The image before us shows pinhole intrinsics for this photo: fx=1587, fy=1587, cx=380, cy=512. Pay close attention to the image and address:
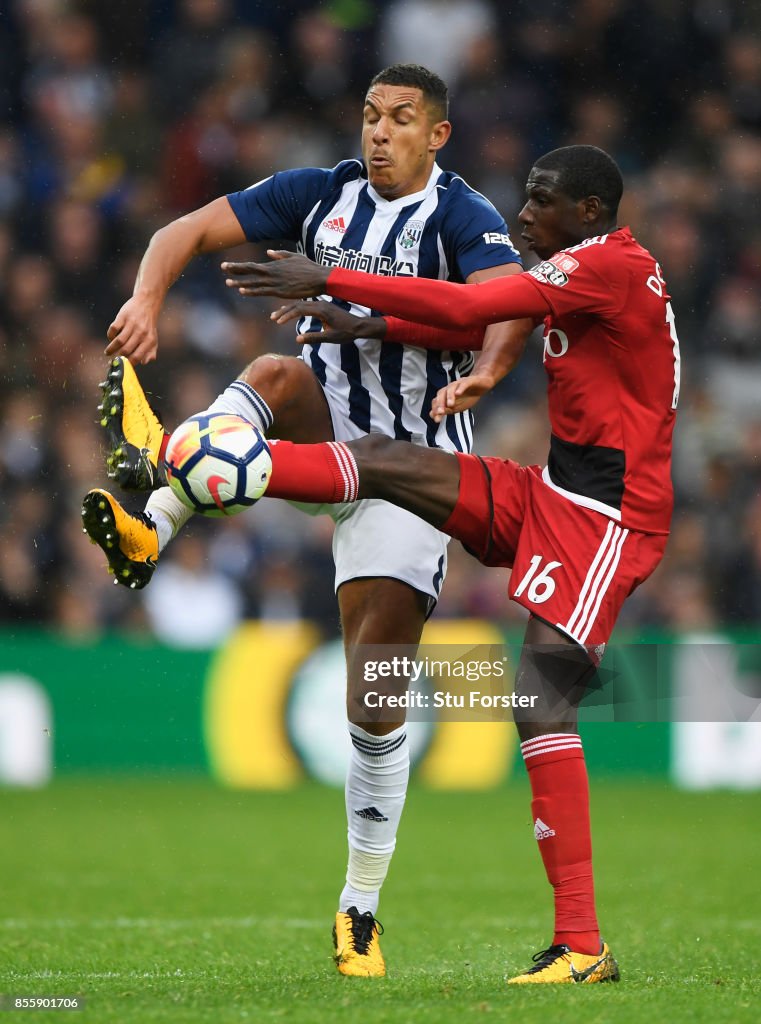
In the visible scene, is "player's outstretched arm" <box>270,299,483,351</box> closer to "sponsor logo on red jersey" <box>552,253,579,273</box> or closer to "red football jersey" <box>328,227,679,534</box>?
"red football jersey" <box>328,227,679,534</box>

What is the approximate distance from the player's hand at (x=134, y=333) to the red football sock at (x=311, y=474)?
2.46 feet

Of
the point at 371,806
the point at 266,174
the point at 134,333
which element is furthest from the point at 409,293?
the point at 266,174

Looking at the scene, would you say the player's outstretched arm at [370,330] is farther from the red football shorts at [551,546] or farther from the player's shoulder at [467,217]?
the red football shorts at [551,546]

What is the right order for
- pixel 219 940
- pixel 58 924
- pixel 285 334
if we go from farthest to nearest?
1. pixel 285 334
2. pixel 58 924
3. pixel 219 940

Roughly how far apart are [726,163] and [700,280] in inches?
49.4

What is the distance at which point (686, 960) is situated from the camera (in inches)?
209

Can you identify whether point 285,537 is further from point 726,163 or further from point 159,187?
point 726,163

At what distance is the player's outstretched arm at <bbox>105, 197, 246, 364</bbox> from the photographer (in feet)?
17.0

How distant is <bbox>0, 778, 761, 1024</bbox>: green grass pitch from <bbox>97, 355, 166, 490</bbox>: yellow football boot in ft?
4.91

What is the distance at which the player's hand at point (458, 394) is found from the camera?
15.6 ft

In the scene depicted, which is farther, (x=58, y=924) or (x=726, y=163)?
(x=726, y=163)

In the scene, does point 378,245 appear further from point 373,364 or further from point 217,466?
point 217,466

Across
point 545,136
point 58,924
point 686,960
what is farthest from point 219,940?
point 545,136

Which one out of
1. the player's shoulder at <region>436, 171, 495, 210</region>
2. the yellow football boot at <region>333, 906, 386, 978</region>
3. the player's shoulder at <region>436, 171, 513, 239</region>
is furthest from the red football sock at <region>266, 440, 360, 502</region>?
the yellow football boot at <region>333, 906, 386, 978</region>
